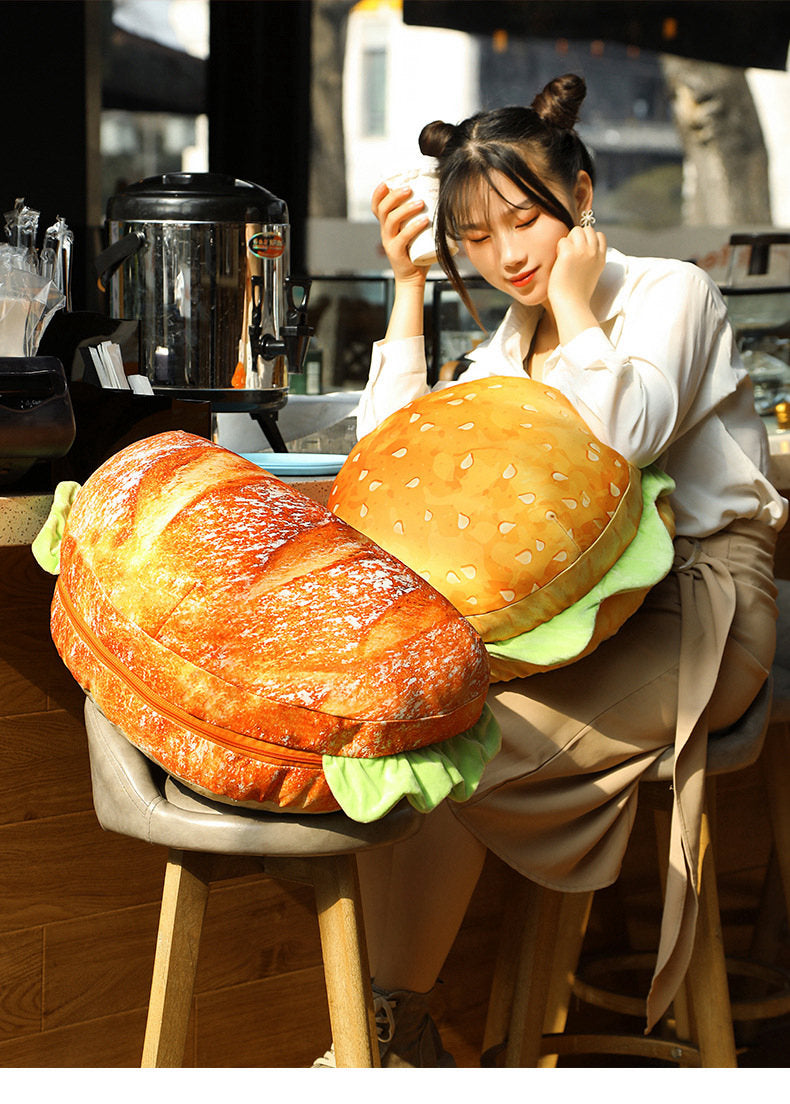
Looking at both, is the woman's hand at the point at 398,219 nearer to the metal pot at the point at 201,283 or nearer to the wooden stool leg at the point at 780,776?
the metal pot at the point at 201,283

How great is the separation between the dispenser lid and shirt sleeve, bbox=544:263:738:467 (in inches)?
21.9

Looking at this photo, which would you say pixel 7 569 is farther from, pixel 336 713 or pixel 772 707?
pixel 772 707

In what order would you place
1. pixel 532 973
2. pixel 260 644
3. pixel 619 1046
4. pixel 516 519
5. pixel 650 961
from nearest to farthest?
pixel 260 644
pixel 516 519
pixel 532 973
pixel 619 1046
pixel 650 961

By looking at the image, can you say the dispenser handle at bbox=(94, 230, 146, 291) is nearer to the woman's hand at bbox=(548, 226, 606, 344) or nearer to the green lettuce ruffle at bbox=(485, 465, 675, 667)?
the woman's hand at bbox=(548, 226, 606, 344)

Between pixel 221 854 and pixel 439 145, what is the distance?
1035mm

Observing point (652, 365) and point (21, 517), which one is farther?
point (652, 365)

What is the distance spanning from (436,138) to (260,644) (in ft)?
3.29

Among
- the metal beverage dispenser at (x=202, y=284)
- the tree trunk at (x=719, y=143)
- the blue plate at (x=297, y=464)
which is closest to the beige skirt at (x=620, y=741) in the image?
the blue plate at (x=297, y=464)

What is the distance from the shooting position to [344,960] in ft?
3.20

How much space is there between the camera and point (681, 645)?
1424mm

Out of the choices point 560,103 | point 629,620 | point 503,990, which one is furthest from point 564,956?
point 560,103

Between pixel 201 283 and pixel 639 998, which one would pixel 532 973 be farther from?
pixel 201 283

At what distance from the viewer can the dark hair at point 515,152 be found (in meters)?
1.55
